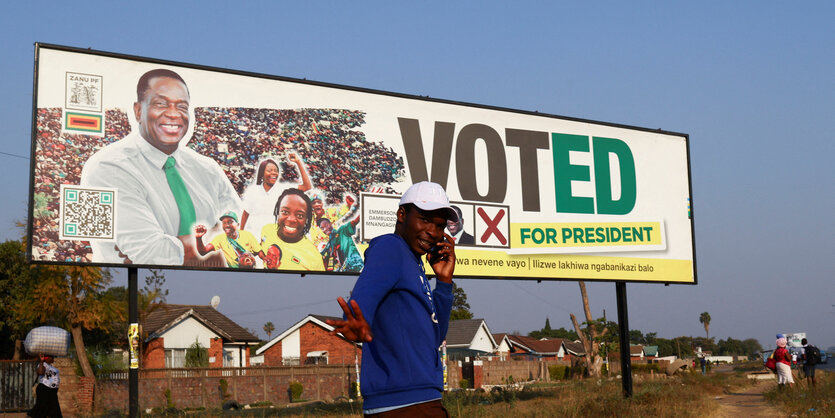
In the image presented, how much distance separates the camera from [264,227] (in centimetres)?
1310

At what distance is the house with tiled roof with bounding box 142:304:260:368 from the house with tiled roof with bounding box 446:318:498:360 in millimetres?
17706

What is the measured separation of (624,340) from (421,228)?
15412mm

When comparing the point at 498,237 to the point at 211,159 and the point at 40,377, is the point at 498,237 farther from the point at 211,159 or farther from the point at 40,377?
the point at 40,377

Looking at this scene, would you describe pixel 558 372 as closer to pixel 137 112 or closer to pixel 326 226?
pixel 326 226

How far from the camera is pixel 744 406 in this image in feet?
57.7

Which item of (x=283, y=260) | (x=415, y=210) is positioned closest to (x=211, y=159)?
(x=283, y=260)

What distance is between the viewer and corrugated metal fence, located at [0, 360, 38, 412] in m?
23.6

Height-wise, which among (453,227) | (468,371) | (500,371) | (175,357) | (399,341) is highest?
(453,227)

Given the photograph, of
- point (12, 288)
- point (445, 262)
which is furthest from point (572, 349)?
point (445, 262)

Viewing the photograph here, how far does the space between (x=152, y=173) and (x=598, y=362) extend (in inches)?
1606

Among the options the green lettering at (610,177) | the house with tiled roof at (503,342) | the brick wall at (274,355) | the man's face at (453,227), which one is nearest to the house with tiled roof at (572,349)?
the house with tiled roof at (503,342)

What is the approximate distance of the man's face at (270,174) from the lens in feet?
43.6

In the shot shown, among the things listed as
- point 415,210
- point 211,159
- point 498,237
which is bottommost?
point 415,210

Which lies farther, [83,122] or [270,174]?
[270,174]
